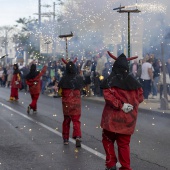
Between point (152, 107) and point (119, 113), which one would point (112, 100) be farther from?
point (152, 107)

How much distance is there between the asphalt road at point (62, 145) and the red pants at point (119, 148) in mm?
914

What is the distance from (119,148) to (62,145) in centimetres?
363

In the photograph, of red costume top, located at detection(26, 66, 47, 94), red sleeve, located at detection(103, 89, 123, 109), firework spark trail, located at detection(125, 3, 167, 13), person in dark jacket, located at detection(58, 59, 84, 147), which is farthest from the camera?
red costume top, located at detection(26, 66, 47, 94)

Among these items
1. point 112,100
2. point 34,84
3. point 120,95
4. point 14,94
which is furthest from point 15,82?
point 112,100

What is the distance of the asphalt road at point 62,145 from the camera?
1009 centimetres

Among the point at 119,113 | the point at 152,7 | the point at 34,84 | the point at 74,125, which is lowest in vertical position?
the point at 74,125

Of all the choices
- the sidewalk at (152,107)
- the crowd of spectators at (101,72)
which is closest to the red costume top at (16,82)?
the crowd of spectators at (101,72)

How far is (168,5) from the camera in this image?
15.5m

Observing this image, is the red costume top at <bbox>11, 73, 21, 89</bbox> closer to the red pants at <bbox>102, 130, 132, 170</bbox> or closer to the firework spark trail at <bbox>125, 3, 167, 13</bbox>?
the firework spark trail at <bbox>125, 3, 167, 13</bbox>

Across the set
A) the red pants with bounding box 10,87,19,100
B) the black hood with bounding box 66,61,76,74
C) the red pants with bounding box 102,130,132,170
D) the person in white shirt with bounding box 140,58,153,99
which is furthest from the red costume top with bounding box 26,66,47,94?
the red pants with bounding box 102,130,132,170

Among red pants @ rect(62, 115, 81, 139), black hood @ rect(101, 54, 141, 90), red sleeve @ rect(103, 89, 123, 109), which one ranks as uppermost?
black hood @ rect(101, 54, 141, 90)

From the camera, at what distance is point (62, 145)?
12.3 metres

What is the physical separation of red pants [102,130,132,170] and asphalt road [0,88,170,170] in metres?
0.91

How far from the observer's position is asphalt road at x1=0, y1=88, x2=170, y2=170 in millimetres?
10086
